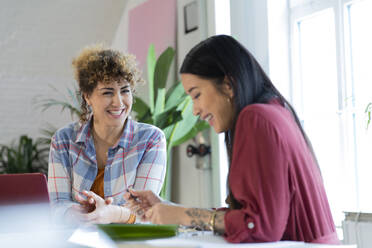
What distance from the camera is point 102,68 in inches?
94.0

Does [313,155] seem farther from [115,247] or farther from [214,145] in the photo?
[214,145]

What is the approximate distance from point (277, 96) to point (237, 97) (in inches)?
4.7

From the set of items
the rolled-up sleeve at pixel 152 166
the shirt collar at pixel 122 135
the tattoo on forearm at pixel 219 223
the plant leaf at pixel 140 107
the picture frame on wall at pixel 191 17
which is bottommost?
the tattoo on forearm at pixel 219 223

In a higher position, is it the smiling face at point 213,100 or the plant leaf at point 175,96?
the plant leaf at point 175,96

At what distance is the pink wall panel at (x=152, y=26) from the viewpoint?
15.4 feet

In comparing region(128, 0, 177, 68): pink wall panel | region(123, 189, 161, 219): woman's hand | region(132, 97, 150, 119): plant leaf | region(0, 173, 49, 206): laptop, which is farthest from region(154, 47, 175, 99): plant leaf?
region(123, 189, 161, 219): woman's hand

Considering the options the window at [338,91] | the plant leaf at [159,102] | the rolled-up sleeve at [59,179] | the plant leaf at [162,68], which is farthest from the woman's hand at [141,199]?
the plant leaf at [162,68]

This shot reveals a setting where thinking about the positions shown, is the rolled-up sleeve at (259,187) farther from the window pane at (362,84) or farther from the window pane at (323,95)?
the window pane at (323,95)

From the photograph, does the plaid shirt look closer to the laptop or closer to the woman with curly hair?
the woman with curly hair

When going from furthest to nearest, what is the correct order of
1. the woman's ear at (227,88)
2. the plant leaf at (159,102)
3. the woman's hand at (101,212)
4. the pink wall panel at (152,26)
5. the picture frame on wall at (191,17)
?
1. the pink wall panel at (152,26)
2. the picture frame on wall at (191,17)
3. the plant leaf at (159,102)
4. the woman's hand at (101,212)
5. the woman's ear at (227,88)

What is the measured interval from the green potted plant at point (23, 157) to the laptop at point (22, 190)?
3.27 meters

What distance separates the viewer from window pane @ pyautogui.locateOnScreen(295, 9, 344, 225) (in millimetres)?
3400

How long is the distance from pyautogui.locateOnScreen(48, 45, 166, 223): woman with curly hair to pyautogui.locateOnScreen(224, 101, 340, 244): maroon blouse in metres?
1.05

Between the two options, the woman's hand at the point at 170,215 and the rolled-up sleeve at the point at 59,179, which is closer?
the woman's hand at the point at 170,215
